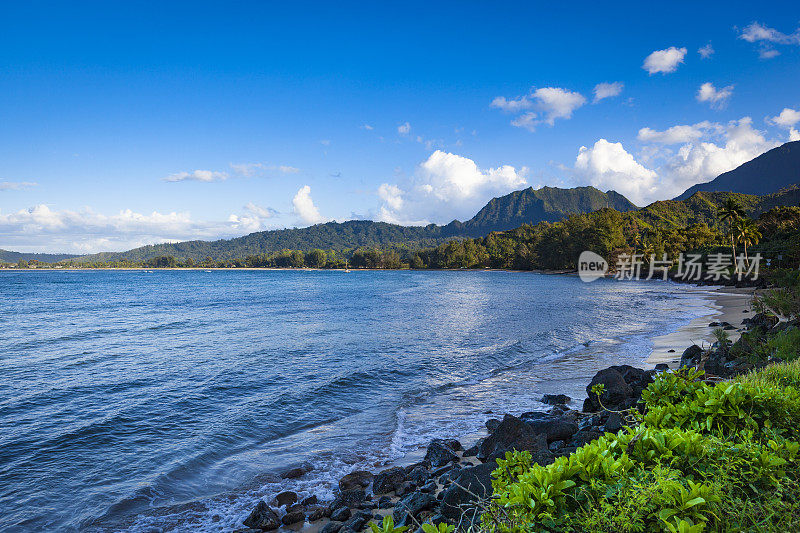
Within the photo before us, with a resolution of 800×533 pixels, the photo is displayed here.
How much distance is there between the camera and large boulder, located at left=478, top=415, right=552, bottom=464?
31.1 feet

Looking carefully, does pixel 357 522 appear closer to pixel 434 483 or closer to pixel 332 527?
pixel 332 527

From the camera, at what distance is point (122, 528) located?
8445 mm

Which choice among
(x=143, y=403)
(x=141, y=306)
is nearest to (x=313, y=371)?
(x=143, y=403)

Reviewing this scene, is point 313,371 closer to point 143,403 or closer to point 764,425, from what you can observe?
point 143,403

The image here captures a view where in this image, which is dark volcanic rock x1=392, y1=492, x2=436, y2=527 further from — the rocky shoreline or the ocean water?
the ocean water

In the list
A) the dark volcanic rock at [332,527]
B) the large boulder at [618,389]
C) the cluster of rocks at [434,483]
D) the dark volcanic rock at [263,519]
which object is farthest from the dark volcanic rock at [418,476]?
the large boulder at [618,389]

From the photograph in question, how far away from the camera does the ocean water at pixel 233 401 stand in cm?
969

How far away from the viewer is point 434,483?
898 centimetres

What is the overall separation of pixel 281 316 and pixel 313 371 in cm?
2266

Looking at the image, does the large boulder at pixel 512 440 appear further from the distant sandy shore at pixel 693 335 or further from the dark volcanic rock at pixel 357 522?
the distant sandy shore at pixel 693 335

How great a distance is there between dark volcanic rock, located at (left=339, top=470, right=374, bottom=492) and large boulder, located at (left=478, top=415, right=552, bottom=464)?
2748mm

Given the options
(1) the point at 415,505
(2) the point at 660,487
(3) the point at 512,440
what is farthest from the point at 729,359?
(2) the point at 660,487

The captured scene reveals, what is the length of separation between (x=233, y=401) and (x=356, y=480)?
26.9ft

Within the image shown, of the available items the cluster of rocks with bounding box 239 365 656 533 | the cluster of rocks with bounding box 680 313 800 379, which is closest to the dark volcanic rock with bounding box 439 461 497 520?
the cluster of rocks with bounding box 239 365 656 533
